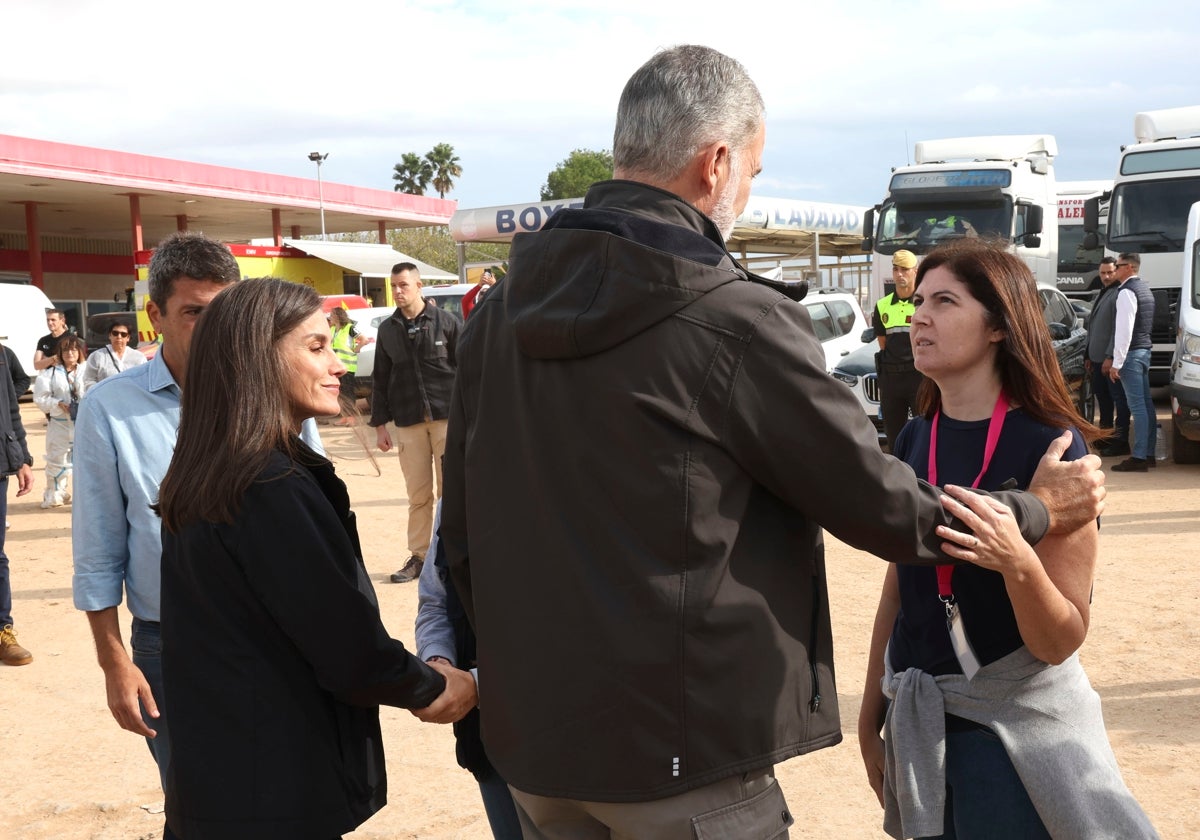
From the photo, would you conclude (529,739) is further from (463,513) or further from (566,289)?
(566,289)

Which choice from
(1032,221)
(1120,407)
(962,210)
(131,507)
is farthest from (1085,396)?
(131,507)

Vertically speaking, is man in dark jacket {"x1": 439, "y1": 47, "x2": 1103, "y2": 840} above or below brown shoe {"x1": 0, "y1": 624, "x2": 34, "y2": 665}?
above

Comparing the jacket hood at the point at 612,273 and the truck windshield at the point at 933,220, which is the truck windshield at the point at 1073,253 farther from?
the jacket hood at the point at 612,273

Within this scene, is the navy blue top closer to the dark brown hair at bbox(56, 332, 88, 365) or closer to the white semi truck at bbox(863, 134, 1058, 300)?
the dark brown hair at bbox(56, 332, 88, 365)

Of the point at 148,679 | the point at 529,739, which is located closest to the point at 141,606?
the point at 148,679

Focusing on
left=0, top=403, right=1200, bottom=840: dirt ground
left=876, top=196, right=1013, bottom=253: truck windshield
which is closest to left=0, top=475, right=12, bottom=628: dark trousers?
left=0, top=403, right=1200, bottom=840: dirt ground

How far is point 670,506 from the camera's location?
1.77 meters

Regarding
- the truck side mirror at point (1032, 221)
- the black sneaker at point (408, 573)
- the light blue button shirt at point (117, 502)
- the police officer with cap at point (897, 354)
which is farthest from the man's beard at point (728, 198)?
the truck side mirror at point (1032, 221)

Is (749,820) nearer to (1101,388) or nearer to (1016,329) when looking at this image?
(1016,329)

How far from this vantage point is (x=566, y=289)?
1.83m

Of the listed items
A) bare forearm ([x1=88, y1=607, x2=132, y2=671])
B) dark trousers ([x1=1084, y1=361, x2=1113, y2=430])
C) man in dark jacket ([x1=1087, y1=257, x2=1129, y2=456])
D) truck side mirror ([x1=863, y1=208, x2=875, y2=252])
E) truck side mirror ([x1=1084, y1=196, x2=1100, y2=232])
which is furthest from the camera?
truck side mirror ([x1=863, y1=208, x2=875, y2=252])

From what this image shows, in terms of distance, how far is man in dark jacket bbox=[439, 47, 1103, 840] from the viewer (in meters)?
1.78

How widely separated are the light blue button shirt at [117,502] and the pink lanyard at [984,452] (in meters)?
2.07

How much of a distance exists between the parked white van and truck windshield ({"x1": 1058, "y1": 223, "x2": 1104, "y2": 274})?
19830mm
